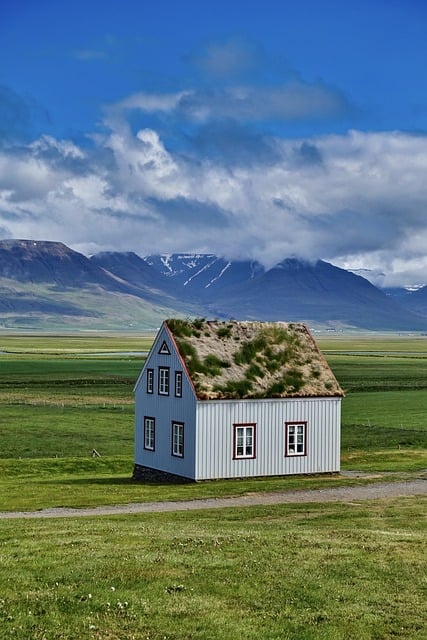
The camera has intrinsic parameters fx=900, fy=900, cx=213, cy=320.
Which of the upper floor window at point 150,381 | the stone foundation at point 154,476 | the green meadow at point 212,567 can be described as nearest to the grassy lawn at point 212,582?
the green meadow at point 212,567

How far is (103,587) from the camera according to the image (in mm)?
21297

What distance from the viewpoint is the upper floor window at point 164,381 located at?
56.3 metres

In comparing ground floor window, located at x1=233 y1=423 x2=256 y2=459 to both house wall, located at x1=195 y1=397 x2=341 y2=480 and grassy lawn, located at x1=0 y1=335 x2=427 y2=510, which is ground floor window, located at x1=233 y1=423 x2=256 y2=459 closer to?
house wall, located at x1=195 y1=397 x2=341 y2=480

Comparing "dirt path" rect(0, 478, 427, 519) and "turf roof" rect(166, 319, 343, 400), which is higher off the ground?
"turf roof" rect(166, 319, 343, 400)

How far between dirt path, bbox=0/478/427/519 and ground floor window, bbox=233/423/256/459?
23.3ft

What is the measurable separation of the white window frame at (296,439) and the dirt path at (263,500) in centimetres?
747

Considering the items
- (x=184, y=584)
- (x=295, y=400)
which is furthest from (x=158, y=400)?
(x=184, y=584)

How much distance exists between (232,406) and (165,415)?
480 cm

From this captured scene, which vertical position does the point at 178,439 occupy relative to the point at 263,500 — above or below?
above

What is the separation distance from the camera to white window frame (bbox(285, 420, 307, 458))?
5494 centimetres

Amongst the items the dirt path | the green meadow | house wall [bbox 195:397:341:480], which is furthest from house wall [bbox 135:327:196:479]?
the dirt path

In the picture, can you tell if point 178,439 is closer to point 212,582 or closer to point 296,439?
point 296,439

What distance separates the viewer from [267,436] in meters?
54.3

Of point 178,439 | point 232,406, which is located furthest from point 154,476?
point 232,406
